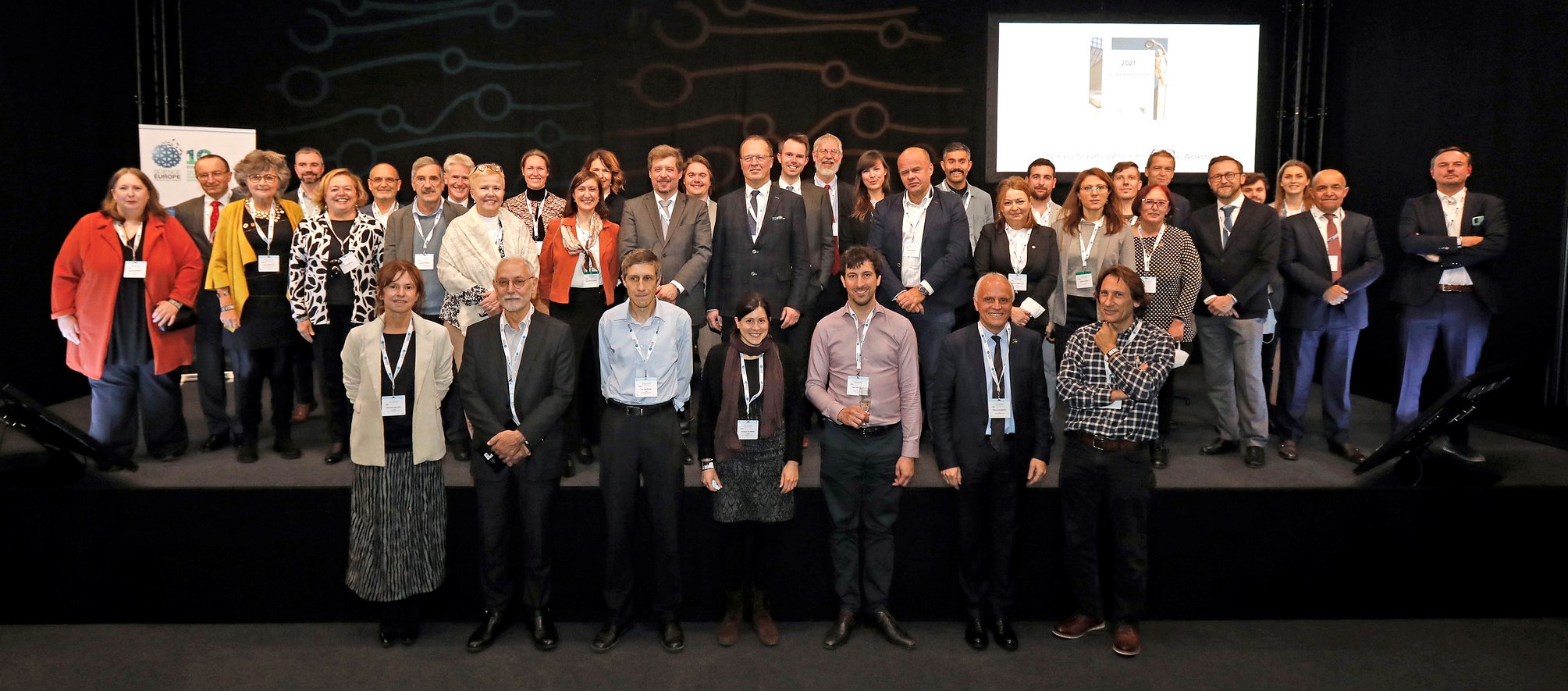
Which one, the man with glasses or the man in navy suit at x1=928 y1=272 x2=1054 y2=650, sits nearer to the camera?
the man in navy suit at x1=928 y1=272 x2=1054 y2=650

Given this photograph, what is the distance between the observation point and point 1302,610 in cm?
396

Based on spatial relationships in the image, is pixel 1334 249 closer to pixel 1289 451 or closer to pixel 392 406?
pixel 1289 451

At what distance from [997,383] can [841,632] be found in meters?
1.06

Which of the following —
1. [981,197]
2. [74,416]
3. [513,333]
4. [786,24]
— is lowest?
[74,416]

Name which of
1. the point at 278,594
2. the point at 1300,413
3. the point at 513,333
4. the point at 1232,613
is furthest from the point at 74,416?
the point at 1300,413

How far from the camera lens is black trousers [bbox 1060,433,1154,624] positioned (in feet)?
11.6

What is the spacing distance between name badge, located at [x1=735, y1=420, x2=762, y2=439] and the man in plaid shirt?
1.11m

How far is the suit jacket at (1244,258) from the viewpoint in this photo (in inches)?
181

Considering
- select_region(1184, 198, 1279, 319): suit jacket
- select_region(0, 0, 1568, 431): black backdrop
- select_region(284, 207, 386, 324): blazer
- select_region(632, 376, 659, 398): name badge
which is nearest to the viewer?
select_region(632, 376, 659, 398): name badge

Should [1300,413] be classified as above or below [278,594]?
above

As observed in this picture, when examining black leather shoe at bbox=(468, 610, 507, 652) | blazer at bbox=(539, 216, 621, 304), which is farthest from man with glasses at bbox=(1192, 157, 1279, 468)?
black leather shoe at bbox=(468, 610, 507, 652)

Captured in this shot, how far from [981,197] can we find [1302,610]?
8.08 ft

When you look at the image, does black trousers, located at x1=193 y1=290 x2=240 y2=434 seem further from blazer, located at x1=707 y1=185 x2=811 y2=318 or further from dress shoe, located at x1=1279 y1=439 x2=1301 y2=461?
dress shoe, located at x1=1279 y1=439 x2=1301 y2=461

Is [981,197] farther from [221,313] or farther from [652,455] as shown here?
[221,313]
